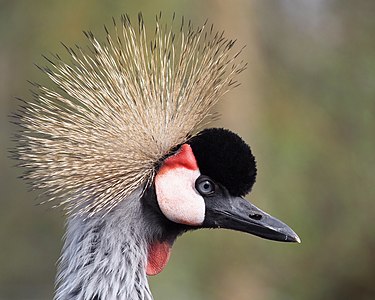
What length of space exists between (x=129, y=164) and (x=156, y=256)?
0.84ft

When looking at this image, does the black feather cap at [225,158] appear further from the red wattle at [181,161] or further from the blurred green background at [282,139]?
the blurred green background at [282,139]

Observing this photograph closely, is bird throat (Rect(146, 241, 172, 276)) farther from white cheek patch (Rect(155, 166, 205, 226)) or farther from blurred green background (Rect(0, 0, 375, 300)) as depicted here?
blurred green background (Rect(0, 0, 375, 300))

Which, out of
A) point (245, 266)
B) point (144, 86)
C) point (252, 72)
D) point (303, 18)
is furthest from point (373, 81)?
point (144, 86)

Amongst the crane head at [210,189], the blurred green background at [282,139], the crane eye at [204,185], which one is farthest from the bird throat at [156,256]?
the blurred green background at [282,139]

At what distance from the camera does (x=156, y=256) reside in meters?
2.15

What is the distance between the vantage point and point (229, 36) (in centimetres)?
537

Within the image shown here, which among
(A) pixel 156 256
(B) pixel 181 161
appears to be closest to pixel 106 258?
(A) pixel 156 256

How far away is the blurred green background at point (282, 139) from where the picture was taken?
543 centimetres

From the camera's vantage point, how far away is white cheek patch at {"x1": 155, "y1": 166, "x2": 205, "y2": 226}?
6.78ft

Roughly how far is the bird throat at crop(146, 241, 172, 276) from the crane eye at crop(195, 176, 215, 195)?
0.55 ft

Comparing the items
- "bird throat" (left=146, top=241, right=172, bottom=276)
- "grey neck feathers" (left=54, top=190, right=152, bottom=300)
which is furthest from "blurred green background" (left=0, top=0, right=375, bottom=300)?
"grey neck feathers" (left=54, top=190, right=152, bottom=300)

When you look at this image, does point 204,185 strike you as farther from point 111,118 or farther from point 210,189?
point 111,118

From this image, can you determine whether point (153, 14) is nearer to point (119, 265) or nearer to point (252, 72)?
point (252, 72)

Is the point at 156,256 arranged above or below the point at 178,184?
below
